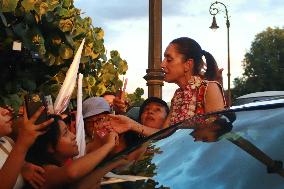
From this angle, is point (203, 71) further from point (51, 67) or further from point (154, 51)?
point (154, 51)

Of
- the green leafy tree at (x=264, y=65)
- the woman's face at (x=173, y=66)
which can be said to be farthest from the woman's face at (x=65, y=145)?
the green leafy tree at (x=264, y=65)

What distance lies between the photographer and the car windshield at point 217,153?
77.8 inches

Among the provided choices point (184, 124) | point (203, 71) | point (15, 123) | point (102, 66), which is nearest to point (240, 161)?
point (184, 124)

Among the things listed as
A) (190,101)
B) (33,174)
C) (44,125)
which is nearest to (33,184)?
(33,174)

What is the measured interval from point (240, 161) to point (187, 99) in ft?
6.80

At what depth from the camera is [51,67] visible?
4.94 metres

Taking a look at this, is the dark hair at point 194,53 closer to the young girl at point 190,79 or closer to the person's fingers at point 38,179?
the young girl at point 190,79

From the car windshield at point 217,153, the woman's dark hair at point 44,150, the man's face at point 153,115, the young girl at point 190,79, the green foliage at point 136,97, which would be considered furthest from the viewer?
the green foliage at point 136,97

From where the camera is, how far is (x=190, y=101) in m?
4.09

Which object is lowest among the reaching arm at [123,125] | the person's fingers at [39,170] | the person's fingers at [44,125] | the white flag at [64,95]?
the person's fingers at [39,170]

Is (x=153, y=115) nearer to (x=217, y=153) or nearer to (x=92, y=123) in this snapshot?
(x=92, y=123)

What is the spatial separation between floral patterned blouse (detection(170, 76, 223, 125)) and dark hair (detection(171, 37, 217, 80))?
0.52ft

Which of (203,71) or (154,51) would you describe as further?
(154,51)

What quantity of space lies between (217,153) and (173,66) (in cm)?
219
